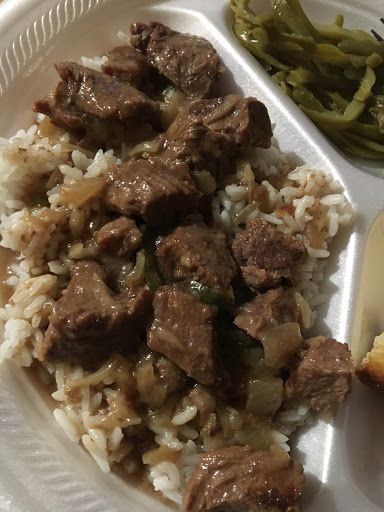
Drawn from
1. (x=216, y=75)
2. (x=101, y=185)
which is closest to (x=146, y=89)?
(x=216, y=75)

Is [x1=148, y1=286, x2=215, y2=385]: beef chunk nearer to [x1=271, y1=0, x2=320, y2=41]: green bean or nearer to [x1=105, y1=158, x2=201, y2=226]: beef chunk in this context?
[x1=105, y1=158, x2=201, y2=226]: beef chunk

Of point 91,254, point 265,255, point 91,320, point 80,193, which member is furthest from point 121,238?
point 265,255

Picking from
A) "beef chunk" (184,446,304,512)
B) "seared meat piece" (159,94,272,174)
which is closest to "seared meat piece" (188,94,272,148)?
"seared meat piece" (159,94,272,174)

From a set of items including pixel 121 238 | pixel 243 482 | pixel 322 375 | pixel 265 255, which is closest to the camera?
pixel 243 482

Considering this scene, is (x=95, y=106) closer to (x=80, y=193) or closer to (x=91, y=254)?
(x=80, y=193)

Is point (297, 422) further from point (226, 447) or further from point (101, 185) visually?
point (101, 185)
